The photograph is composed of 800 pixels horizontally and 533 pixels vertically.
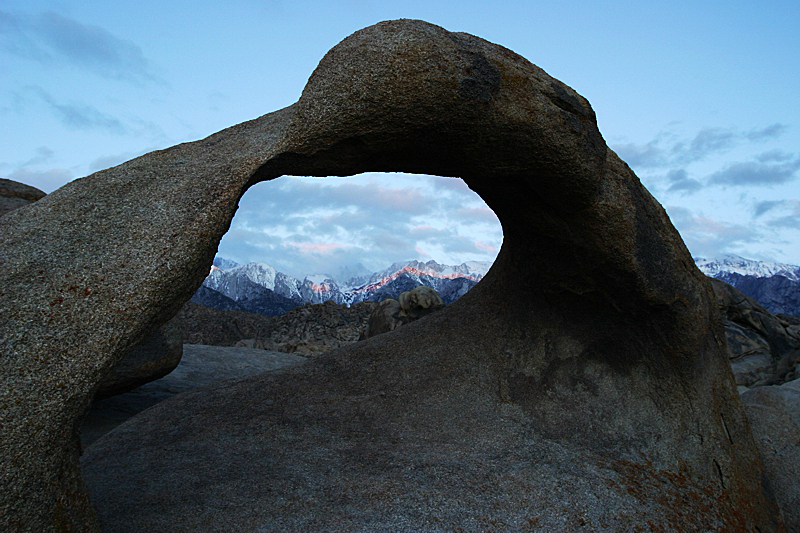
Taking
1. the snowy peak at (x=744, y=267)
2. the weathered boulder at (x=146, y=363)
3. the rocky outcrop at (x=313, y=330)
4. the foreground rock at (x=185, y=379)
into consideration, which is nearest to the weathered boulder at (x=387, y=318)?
the foreground rock at (x=185, y=379)

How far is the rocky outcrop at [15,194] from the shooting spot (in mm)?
3980

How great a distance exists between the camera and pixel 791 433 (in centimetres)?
426

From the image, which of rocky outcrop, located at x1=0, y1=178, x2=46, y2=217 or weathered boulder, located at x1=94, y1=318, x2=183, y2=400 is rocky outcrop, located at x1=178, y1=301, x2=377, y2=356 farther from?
rocky outcrop, located at x1=0, y1=178, x2=46, y2=217

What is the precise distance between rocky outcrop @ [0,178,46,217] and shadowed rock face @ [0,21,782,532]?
193 centimetres

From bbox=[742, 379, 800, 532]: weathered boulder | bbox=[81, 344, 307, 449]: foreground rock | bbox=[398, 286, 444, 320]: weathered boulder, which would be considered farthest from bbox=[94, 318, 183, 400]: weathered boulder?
bbox=[742, 379, 800, 532]: weathered boulder

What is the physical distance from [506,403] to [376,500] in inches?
60.1

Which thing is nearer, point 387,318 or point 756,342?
point 756,342

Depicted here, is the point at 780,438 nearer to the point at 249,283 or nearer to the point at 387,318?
the point at 387,318

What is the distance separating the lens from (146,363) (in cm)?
456

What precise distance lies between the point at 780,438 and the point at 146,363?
5.32 metres

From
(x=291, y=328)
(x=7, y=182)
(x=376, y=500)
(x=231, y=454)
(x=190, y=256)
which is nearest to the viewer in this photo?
(x=190, y=256)

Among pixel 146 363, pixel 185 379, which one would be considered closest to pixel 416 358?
pixel 146 363

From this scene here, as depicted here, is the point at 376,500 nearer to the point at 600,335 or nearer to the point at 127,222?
the point at 127,222

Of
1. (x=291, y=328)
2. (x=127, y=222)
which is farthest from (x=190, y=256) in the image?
(x=291, y=328)
